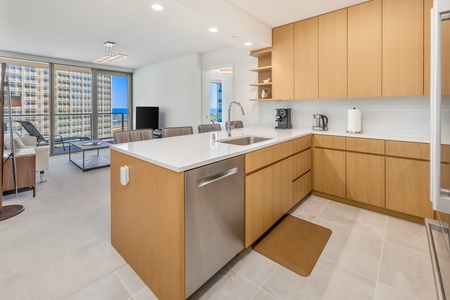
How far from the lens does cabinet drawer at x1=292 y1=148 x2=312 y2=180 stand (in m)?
2.71

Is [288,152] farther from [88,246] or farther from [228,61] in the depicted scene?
[228,61]

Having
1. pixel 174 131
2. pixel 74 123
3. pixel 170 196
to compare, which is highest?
pixel 74 123

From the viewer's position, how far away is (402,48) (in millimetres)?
2625

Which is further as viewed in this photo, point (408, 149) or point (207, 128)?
point (207, 128)

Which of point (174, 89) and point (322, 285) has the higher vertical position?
point (174, 89)

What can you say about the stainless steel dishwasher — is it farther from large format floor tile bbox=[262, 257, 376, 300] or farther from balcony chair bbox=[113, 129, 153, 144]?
balcony chair bbox=[113, 129, 153, 144]

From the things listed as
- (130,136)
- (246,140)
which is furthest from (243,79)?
(130,136)

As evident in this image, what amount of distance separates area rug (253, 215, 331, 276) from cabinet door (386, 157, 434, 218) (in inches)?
37.3

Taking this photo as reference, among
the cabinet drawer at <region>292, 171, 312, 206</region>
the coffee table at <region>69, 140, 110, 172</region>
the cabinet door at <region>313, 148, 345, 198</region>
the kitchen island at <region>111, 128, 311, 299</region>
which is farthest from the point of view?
the coffee table at <region>69, 140, 110, 172</region>

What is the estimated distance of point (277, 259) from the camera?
1.94 meters

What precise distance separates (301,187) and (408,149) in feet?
3.96

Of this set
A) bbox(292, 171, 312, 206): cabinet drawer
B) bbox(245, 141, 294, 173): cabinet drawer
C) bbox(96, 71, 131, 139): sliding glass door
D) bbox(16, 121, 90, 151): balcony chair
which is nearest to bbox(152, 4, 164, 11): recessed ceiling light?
bbox(245, 141, 294, 173): cabinet drawer

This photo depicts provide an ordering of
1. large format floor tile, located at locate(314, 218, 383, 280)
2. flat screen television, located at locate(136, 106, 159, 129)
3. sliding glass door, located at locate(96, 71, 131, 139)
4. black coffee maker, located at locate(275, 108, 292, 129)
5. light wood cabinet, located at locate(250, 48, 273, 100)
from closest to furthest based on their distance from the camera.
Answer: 1. large format floor tile, located at locate(314, 218, 383, 280)
2. black coffee maker, located at locate(275, 108, 292, 129)
3. light wood cabinet, located at locate(250, 48, 273, 100)
4. flat screen television, located at locate(136, 106, 159, 129)
5. sliding glass door, located at locate(96, 71, 131, 139)

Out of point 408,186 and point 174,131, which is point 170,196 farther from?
point 408,186
